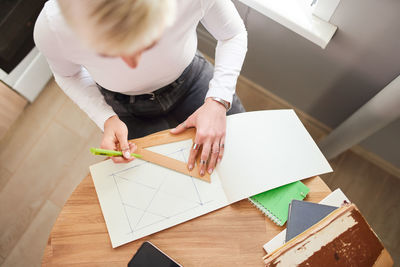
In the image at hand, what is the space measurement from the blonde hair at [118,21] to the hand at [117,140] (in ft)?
1.04

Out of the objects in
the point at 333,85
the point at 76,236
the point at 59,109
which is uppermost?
the point at 333,85

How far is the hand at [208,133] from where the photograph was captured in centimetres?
70

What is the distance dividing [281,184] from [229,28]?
0.43 metres

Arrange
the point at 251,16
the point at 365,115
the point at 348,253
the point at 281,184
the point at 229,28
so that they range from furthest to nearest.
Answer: the point at 251,16
the point at 365,115
the point at 229,28
the point at 281,184
the point at 348,253

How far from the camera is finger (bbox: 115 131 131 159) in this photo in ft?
2.23

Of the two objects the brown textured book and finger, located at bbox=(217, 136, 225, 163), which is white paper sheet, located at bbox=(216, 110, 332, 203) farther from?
the brown textured book

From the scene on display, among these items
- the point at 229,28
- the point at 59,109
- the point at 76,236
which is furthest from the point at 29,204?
the point at 229,28

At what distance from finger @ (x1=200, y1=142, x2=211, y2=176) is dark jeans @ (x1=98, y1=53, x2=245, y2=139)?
Answer: 0.22 m

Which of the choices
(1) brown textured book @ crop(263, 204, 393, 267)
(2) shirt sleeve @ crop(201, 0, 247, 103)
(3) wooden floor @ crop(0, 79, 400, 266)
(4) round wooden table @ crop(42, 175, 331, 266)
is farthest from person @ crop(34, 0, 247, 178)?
(3) wooden floor @ crop(0, 79, 400, 266)

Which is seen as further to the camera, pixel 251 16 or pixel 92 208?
pixel 251 16

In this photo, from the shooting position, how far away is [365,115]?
3.06 feet

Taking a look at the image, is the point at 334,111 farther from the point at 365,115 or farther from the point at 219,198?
the point at 219,198

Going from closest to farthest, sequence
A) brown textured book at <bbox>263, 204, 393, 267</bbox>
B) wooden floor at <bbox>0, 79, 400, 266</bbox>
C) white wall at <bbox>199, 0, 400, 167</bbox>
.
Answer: brown textured book at <bbox>263, 204, 393, 267</bbox>
white wall at <bbox>199, 0, 400, 167</bbox>
wooden floor at <bbox>0, 79, 400, 266</bbox>

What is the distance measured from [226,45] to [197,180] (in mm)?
393
